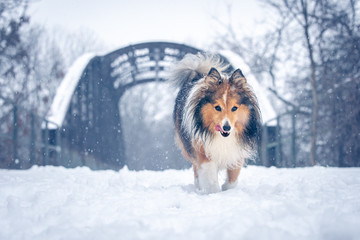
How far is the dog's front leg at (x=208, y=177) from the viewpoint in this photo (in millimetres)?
3535

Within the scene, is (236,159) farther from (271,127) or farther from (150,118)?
(150,118)

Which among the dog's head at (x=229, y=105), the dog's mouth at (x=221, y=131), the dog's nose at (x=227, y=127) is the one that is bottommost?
the dog's mouth at (x=221, y=131)

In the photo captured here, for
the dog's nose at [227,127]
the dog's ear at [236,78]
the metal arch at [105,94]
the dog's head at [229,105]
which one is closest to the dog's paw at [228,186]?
the dog's head at [229,105]

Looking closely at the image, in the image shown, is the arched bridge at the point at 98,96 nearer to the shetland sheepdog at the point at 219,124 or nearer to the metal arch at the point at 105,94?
the metal arch at the point at 105,94

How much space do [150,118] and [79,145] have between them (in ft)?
58.8

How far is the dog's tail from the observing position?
4746 mm

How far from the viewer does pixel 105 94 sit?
13539 millimetres

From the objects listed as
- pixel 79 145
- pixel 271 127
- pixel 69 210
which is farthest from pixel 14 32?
pixel 69 210

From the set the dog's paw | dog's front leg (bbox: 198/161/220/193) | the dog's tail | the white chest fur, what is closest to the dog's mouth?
the white chest fur

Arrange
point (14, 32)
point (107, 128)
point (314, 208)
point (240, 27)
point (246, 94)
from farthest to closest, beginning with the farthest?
1. point (240, 27)
2. point (107, 128)
3. point (14, 32)
4. point (246, 94)
5. point (314, 208)

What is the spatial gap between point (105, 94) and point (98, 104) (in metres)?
0.77

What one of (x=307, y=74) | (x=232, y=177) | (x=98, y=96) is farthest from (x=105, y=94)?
(x=232, y=177)

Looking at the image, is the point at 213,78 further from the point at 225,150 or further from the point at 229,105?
the point at 225,150

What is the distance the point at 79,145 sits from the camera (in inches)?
452
